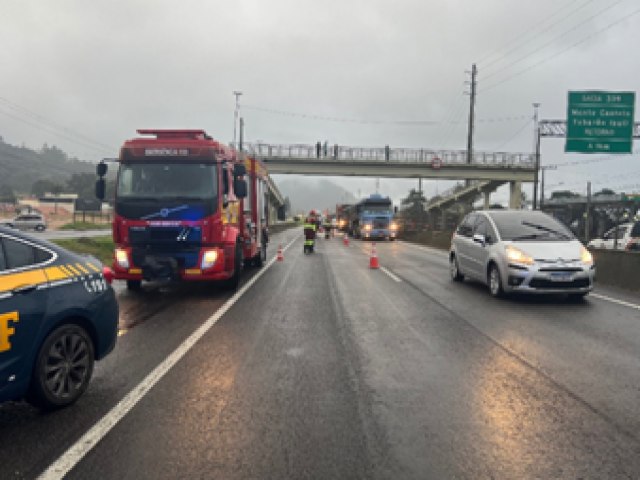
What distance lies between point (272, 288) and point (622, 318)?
654 cm

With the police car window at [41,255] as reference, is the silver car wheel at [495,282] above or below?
below

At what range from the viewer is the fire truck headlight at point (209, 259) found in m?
9.42

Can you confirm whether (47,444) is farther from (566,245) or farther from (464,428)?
(566,245)

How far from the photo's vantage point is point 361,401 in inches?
173

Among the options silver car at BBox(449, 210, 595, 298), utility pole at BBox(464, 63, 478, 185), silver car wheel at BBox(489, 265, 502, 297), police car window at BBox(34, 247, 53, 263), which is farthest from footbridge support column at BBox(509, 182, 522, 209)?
police car window at BBox(34, 247, 53, 263)

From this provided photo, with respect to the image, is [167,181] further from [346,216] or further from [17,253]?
[346,216]

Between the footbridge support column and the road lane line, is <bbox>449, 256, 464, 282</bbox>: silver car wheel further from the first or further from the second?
the footbridge support column

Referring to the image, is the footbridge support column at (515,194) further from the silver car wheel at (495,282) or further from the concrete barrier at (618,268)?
the silver car wheel at (495,282)

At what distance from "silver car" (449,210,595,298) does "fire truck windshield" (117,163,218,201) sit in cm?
547

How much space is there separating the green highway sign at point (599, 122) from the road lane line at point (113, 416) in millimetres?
21961

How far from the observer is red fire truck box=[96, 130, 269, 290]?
9344 millimetres

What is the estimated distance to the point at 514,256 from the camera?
9.26 m

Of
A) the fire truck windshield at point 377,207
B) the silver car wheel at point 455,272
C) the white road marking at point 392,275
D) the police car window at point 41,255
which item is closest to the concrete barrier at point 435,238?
the fire truck windshield at point 377,207

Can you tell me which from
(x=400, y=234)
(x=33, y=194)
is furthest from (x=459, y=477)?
(x=33, y=194)
